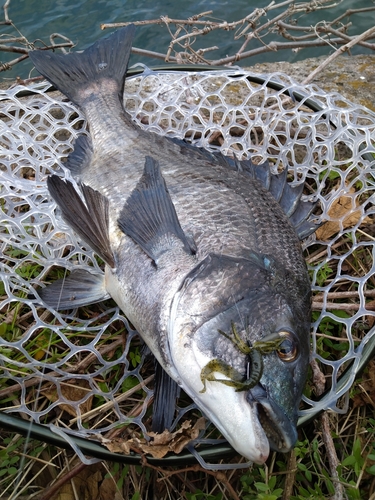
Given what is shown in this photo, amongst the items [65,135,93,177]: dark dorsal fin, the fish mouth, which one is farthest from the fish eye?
[65,135,93,177]: dark dorsal fin

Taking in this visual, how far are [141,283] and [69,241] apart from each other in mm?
770

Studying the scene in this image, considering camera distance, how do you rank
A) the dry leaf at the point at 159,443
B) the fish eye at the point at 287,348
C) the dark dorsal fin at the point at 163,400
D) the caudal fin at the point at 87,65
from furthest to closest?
the caudal fin at the point at 87,65, the dark dorsal fin at the point at 163,400, the dry leaf at the point at 159,443, the fish eye at the point at 287,348

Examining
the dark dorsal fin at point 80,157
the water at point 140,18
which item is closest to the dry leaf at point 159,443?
the dark dorsal fin at point 80,157

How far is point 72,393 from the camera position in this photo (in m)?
2.35

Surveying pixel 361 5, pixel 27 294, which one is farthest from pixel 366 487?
pixel 361 5

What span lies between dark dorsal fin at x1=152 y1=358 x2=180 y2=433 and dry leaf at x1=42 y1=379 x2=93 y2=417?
0.39m

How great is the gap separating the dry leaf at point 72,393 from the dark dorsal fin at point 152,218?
77 cm

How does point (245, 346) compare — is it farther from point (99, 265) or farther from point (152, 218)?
point (99, 265)

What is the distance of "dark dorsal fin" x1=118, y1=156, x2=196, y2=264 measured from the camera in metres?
2.14

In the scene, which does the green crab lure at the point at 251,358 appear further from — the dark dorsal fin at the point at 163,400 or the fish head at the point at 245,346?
the dark dorsal fin at the point at 163,400

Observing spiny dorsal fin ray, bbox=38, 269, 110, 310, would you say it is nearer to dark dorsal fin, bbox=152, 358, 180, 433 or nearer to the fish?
the fish

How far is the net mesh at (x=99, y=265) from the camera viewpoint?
226 cm

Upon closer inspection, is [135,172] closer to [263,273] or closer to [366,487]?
[263,273]

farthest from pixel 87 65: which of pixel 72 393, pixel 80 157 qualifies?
pixel 72 393
